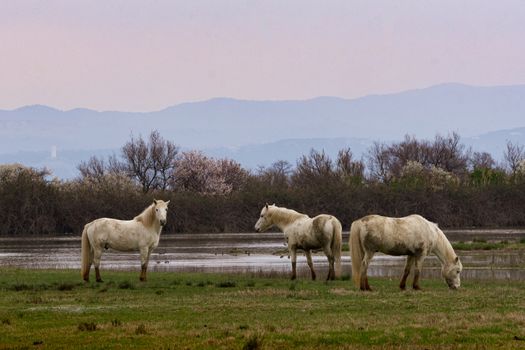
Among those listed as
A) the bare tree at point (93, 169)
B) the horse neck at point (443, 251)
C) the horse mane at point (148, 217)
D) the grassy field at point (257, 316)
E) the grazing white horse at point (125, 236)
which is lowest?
the grassy field at point (257, 316)

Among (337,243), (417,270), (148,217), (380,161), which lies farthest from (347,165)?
(417,270)

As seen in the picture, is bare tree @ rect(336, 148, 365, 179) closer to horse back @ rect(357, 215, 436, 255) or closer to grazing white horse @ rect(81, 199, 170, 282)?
grazing white horse @ rect(81, 199, 170, 282)

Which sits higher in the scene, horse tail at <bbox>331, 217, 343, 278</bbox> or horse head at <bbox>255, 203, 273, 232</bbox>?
horse head at <bbox>255, 203, 273, 232</bbox>

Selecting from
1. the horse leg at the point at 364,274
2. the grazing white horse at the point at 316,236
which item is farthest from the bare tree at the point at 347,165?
the horse leg at the point at 364,274

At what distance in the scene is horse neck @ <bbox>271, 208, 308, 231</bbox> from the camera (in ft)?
96.4

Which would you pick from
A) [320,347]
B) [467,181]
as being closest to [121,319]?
[320,347]

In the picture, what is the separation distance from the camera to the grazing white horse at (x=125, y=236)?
27.7m

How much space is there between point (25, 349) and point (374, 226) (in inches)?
421

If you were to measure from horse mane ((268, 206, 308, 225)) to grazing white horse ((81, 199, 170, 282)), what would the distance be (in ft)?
12.1

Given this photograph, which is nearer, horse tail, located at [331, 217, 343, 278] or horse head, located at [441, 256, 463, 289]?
horse head, located at [441, 256, 463, 289]

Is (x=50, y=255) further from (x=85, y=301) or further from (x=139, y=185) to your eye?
(x=139, y=185)

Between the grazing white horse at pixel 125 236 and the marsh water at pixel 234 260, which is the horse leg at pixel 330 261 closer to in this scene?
the marsh water at pixel 234 260

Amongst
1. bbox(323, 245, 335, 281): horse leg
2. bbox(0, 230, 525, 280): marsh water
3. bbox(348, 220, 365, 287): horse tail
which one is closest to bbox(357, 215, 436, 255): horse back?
bbox(348, 220, 365, 287): horse tail

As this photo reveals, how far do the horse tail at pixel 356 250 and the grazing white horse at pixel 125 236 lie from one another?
6037 mm
